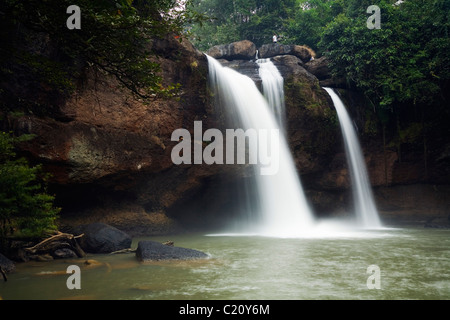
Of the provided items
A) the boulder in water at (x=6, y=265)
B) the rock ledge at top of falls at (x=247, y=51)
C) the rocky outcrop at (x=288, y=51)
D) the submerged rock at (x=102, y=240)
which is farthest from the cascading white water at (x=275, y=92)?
the boulder in water at (x=6, y=265)

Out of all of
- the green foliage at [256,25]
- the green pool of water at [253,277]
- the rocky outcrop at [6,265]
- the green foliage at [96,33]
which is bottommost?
the green pool of water at [253,277]

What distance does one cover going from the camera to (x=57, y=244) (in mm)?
7379

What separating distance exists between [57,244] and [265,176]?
354 inches

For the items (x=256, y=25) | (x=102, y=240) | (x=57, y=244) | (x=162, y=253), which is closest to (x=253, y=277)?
(x=162, y=253)

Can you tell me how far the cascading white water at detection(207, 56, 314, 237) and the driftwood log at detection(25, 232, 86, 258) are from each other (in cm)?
783

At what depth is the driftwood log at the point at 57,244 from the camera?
7.03m

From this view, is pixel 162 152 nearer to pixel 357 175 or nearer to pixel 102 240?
pixel 102 240

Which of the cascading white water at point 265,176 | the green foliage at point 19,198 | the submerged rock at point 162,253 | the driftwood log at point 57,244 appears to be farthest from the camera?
the cascading white water at point 265,176

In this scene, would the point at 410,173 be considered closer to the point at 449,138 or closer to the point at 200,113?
the point at 449,138

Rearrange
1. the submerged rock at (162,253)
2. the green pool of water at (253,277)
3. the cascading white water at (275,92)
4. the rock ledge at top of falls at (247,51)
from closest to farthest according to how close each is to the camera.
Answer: the green pool of water at (253,277) < the submerged rock at (162,253) < the cascading white water at (275,92) < the rock ledge at top of falls at (247,51)

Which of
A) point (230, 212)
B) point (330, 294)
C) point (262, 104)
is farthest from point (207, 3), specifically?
point (330, 294)

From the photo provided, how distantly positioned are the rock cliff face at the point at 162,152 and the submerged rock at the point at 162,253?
416 cm

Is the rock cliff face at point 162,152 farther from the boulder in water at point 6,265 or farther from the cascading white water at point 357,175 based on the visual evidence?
the boulder in water at point 6,265

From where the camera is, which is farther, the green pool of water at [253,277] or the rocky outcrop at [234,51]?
the rocky outcrop at [234,51]
